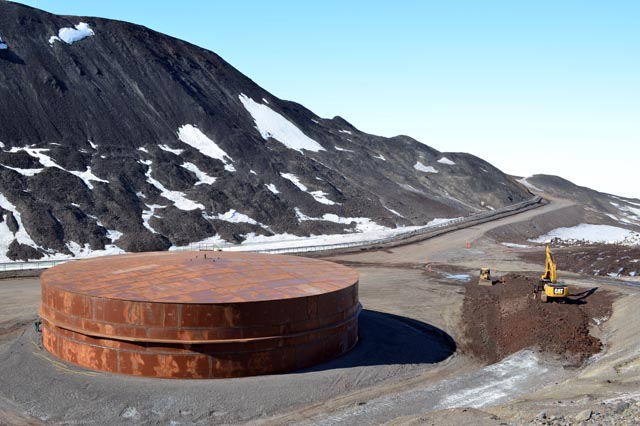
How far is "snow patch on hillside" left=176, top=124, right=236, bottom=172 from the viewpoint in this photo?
243 ft

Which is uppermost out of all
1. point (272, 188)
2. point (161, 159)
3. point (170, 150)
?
point (170, 150)

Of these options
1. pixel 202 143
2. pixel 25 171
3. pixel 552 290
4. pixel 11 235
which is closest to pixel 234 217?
pixel 202 143

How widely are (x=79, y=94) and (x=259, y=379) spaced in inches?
2478

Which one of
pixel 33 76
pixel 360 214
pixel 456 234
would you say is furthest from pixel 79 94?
pixel 456 234

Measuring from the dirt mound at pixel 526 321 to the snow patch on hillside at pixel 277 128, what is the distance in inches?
2115

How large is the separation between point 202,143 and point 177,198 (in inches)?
640

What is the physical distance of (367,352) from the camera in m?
22.9

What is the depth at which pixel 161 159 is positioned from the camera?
68.0 m

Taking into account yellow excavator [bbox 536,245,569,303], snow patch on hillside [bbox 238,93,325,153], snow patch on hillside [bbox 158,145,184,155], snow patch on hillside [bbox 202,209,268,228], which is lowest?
yellow excavator [bbox 536,245,569,303]

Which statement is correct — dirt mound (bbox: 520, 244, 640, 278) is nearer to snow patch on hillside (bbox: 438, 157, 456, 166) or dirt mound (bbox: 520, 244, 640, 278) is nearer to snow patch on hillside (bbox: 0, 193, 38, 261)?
snow patch on hillside (bbox: 0, 193, 38, 261)

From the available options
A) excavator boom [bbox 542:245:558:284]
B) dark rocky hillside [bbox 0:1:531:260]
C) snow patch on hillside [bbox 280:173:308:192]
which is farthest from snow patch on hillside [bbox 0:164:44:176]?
excavator boom [bbox 542:245:558:284]

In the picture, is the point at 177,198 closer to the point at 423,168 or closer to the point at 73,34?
the point at 73,34

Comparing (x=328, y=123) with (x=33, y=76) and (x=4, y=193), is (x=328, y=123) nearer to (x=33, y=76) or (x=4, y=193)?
(x=33, y=76)

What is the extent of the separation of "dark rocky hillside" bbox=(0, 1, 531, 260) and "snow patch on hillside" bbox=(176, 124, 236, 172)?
0.21m
